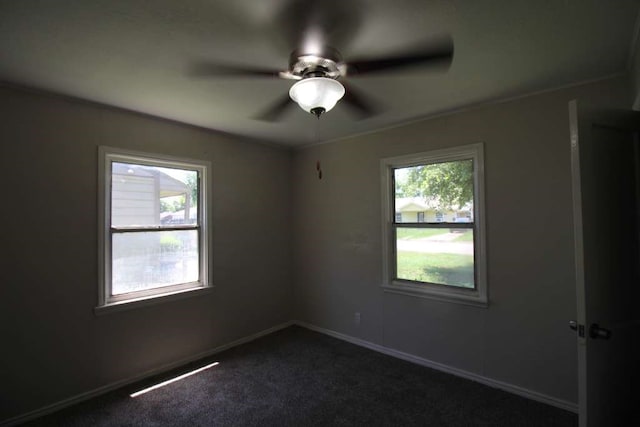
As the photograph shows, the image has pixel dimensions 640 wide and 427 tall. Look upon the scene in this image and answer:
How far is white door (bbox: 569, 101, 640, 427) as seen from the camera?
1.46 meters

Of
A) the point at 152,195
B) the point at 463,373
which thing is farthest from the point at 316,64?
the point at 463,373

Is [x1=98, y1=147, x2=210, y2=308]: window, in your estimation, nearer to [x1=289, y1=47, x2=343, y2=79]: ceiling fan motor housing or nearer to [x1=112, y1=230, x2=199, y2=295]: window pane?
[x1=112, y1=230, x2=199, y2=295]: window pane

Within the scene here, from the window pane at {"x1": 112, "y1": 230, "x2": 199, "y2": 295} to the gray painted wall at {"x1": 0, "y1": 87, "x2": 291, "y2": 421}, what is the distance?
8.5 inches

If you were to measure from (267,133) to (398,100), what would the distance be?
1570 millimetres

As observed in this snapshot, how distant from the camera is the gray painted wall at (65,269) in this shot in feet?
7.43

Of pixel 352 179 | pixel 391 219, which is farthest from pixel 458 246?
pixel 352 179

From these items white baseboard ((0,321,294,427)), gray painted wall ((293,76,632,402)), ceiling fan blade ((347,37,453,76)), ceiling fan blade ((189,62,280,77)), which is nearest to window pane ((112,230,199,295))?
white baseboard ((0,321,294,427))

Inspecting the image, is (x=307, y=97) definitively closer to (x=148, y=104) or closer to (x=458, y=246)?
(x=148, y=104)

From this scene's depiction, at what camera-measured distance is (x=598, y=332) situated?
1.44m

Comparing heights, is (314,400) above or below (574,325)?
below

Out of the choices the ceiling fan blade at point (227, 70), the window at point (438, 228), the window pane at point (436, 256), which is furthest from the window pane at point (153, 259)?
the window pane at point (436, 256)

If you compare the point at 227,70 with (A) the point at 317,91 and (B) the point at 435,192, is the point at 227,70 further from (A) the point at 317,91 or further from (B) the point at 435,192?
(B) the point at 435,192

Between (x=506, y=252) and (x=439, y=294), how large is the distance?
2.35ft

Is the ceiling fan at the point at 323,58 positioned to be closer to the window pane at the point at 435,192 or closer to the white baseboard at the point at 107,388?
the window pane at the point at 435,192
